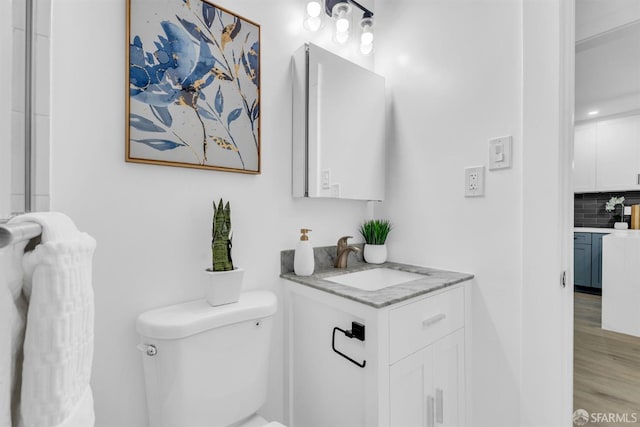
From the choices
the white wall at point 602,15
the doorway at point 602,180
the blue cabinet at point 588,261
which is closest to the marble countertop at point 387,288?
the doorway at point 602,180

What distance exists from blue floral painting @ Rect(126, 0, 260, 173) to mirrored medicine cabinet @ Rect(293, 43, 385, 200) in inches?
8.2

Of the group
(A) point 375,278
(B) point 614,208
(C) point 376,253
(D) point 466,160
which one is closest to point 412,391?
(A) point 375,278

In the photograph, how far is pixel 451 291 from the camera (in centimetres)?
123

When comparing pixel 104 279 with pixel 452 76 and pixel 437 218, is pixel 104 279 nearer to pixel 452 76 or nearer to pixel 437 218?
pixel 437 218

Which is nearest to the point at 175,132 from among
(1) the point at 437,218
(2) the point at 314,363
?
(2) the point at 314,363

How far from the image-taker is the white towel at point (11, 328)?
1.10ft

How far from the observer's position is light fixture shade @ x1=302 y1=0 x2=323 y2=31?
140 cm

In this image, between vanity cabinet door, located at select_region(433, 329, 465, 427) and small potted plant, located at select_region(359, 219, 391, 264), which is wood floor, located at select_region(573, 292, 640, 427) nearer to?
vanity cabinet door, located at select_region(433, 329, 465, 427)

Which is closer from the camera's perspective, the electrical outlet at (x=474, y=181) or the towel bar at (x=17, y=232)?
the towel bar at (x=17, y=232)

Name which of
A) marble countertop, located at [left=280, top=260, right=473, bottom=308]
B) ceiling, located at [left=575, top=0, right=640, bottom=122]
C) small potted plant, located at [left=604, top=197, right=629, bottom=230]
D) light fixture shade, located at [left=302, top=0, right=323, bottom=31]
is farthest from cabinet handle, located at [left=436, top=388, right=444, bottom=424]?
small potted plant, located at [left=604, top=197, right=629, bottom=230]

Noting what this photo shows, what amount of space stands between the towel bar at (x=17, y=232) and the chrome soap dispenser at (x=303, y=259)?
3.14 ft

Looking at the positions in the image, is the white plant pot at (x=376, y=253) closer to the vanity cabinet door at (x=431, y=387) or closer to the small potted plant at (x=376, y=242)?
the small potted plant at (x=376, y=242)

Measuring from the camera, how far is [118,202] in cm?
94

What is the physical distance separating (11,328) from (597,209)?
5.53 m
